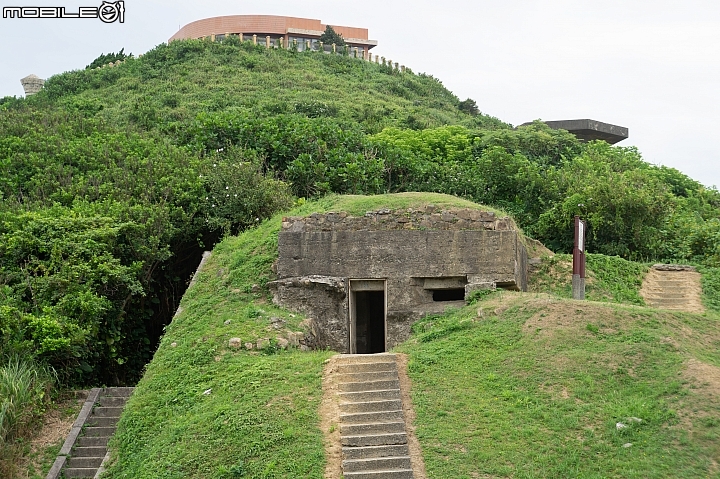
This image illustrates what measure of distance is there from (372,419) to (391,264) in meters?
4.35

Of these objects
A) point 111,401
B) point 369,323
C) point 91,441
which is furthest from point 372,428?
point 369,323

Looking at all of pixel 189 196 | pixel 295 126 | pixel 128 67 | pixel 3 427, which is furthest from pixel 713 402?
pixel 128 67

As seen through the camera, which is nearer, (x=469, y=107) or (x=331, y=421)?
(x=331, y=421)

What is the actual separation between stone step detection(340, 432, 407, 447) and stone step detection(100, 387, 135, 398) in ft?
18.6

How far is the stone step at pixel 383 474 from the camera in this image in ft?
36.9

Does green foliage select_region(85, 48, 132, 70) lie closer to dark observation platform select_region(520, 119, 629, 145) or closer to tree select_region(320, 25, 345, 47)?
tree select_region(320, 25, 345, 47)

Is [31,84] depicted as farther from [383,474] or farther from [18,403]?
[383,474]

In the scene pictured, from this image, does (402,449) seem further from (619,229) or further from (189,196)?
(619,229)

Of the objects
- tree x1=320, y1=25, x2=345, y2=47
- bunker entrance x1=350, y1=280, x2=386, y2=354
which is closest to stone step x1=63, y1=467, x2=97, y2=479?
bunker entrance x1=350, y1=280, x2=386, y2=354

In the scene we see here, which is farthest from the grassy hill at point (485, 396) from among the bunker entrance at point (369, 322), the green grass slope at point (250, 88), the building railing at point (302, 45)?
the building railing at point (302, 45)

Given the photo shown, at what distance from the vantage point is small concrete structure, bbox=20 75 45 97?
148 feet

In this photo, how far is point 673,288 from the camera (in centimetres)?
2042

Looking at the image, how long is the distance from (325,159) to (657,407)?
48.4ft

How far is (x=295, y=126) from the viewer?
26.2 metres
